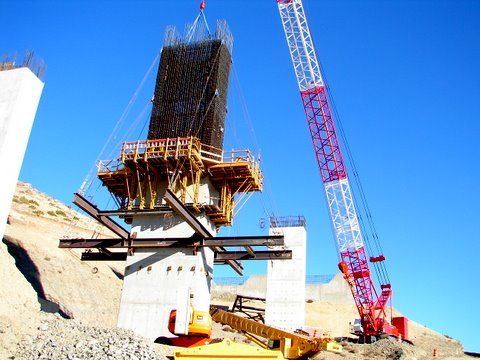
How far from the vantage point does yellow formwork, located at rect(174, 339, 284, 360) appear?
61.6ft

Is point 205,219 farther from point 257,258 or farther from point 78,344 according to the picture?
point 78,344

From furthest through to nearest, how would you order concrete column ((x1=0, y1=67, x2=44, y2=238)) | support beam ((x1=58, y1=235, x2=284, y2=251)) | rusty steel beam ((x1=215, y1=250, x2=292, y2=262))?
rusty steel beam ((x1=215, y1=250, x2=292, y2=262)) → support beam ((x1=58, y1=235, x2=284, y2=251)) → concrete column ((x1=0, y1=67, x2=44, y2=238))

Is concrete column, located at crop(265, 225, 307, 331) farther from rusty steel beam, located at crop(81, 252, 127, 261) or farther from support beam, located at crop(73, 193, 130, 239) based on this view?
support beam, located at crop(73, 193, 130, 239)

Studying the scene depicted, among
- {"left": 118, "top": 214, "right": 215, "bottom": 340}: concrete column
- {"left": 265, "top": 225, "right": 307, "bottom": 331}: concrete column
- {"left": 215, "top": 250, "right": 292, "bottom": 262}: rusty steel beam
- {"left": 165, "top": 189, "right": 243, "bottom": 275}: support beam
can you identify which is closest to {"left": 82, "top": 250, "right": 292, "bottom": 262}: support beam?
{"left": 215, "top": 250, "right": 292, "bottom": 262}: rusty steel beam

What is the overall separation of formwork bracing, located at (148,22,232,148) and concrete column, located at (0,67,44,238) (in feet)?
26.4

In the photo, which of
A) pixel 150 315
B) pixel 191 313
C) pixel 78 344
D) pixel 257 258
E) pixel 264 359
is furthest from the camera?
pixel 257 258

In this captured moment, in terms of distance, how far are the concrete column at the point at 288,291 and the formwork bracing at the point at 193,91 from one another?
1538 cm

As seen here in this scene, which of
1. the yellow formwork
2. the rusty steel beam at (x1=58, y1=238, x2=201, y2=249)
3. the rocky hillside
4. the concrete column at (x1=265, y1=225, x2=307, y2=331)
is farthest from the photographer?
the concrete column at (x1=265, y1=225, x2=307, y2=331)

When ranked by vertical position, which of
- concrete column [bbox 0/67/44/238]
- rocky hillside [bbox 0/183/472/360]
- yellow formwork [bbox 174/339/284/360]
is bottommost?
yellow formwork [bbox 174/339/284/360]

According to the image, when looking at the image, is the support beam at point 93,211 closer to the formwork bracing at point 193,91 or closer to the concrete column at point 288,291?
the formwork bracing at point 193,91

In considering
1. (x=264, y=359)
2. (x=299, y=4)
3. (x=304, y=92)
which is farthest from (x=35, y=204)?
(x=264, y=359)

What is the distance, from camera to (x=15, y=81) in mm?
24250

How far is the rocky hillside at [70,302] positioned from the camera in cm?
1814

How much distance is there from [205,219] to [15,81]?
11.9 meters
